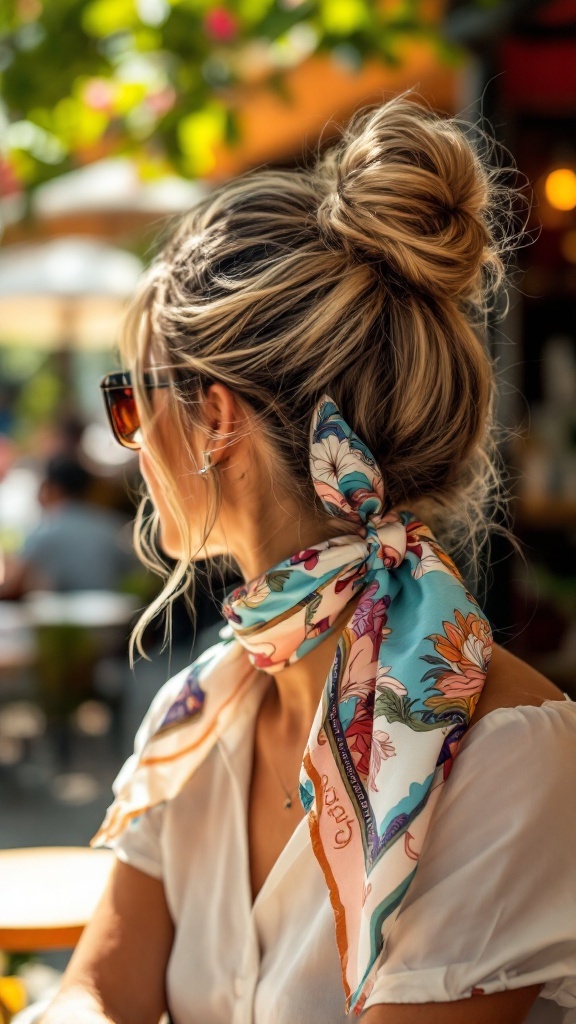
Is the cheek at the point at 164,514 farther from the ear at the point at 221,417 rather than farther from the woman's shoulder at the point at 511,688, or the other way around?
the woman's shoulder at the point at 511,688

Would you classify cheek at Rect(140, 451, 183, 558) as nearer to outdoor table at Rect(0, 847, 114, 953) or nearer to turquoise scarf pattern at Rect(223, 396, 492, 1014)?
turquoise scarf pattern at Rect(223, 396, 492, 1014)

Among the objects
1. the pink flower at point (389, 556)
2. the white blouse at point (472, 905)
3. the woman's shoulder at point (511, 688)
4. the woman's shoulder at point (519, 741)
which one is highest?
the pink flower at point (389, 556)

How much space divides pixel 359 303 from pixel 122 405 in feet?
1.27

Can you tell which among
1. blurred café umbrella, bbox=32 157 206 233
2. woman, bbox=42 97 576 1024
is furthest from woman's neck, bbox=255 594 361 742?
blurred café umbrella, bbox=32 157 206 233

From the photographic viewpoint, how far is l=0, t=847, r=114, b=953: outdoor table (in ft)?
5.91

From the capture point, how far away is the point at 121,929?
5.26 feet

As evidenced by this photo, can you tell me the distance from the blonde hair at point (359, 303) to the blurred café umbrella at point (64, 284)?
556 centimetres

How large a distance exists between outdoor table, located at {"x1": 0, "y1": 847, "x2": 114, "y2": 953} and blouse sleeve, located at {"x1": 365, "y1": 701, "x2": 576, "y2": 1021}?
715 millimetres

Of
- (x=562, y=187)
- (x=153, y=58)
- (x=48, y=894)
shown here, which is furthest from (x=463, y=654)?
(x=562, y=187)

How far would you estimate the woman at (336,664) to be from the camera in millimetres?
1169

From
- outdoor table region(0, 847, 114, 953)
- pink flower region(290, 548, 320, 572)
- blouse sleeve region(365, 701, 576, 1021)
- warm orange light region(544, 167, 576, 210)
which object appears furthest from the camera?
warm orange light region(544, 167, 576, 210)

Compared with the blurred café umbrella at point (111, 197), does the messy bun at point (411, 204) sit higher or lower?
lower

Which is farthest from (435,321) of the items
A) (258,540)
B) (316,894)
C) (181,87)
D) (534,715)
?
(181,87)

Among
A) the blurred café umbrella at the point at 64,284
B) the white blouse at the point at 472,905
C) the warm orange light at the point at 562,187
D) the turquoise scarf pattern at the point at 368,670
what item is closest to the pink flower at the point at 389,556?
the turquoise scarf pattern at the point at 368,670
